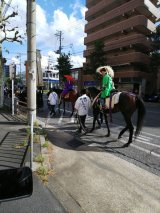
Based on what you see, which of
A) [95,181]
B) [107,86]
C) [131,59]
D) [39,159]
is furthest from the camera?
[131,59]

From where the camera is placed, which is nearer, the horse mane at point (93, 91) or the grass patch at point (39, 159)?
the grass patch at point (39, 159)

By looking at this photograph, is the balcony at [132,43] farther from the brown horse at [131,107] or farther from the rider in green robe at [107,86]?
the brown horse at [131,107]

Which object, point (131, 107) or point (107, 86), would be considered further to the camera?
point (107, 86)

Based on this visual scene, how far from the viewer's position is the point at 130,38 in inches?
1861

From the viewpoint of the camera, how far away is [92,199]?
14.3ft

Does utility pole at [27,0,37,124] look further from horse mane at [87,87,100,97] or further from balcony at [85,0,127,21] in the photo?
balcony at [85,0,127,21]

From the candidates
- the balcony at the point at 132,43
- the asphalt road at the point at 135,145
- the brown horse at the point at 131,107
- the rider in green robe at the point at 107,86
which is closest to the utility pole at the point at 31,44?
the asphalt road at the point at 135,145

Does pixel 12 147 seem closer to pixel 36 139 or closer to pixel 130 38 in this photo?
pixel 36 139

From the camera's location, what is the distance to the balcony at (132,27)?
45987mm

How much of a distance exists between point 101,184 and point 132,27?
4614 centimetres

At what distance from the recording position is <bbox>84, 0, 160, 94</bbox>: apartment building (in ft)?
152

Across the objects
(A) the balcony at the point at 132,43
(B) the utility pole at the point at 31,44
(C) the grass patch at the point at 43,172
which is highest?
(A) the balcony at the point at 132,43

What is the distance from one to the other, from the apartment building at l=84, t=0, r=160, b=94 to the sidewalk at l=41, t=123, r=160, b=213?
37712 millimetres

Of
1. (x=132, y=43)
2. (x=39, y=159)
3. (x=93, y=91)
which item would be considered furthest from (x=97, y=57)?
(x=39, y=159)
